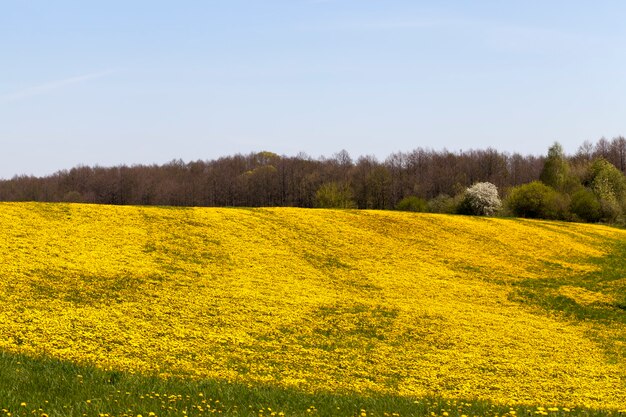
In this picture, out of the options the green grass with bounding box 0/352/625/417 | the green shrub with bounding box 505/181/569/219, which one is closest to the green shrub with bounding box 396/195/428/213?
the green shrub with bounding box 505/181/569/219

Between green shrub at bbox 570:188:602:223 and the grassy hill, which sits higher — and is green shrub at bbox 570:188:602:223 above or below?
above

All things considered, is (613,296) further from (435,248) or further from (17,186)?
(17,186)

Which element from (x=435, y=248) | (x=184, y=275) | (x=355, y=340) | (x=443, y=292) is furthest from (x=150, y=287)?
(x=435, y=248)

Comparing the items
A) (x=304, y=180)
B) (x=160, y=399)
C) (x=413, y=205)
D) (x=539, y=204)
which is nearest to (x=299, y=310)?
(x=160, y=399)

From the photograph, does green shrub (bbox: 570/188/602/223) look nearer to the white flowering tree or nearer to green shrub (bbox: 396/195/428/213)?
the white flowering tree

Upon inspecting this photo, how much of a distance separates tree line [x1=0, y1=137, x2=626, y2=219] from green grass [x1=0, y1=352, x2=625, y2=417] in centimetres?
11662

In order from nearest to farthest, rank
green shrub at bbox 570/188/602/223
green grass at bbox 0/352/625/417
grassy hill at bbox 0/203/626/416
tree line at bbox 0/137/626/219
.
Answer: green grass at bbox 0/352/625/417 → grassy hill at bbox 0/203/626/416 → green shrub at bbox 570/188/602/223 → tree line at bbox 0/137/626/219

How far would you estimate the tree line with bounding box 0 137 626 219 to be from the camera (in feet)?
452

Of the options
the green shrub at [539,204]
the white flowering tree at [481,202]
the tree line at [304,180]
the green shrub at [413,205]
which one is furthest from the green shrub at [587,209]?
the tree line at [304,180]

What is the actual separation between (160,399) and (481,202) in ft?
243

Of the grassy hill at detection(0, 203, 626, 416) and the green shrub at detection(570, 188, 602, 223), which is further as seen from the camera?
the green shrub at detection(570, 188, 602, 223)

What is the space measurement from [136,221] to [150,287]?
13.4 m

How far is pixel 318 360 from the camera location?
69.1 ft

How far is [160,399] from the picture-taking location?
1232 cm
